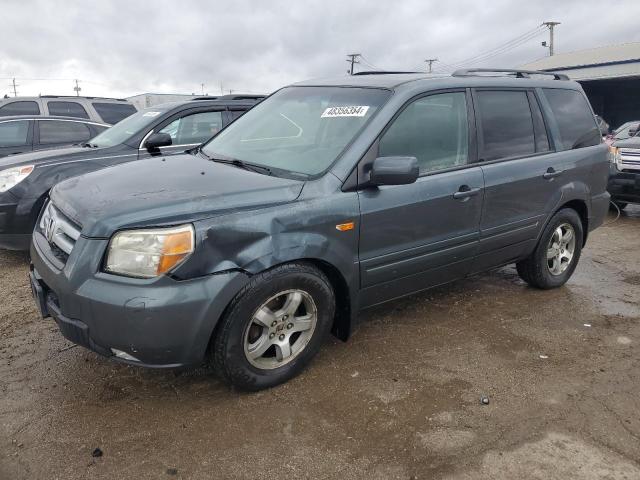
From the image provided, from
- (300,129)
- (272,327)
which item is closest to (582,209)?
(300,129)

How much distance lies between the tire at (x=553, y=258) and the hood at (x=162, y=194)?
2532 mm

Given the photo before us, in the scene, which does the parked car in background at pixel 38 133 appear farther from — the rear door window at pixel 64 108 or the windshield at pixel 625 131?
the windshield at pixel 625 131

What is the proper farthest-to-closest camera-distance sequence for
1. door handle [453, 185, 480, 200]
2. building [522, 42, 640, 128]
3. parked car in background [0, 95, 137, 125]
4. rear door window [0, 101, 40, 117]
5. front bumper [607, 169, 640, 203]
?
building [522, 42, 640, 128], parked car in background [0, 95, 137, 125], rear door window [0, 101, 40, 117], front bumper [607, 169, 640, 203], door handle [453, 185, 480, 200]

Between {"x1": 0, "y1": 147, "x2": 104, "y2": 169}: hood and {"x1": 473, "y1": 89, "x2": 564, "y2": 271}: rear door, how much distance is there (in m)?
3.97

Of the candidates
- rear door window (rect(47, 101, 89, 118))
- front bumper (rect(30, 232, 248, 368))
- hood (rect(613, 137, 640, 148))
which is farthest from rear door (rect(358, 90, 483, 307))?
rear door window (rect(47, 101, 89, 118))

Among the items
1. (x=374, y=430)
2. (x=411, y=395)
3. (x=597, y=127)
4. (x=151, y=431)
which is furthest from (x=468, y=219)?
(x=151, y=431)

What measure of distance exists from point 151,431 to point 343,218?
151 centimetres

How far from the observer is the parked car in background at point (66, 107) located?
10336 mm

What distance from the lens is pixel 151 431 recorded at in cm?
266

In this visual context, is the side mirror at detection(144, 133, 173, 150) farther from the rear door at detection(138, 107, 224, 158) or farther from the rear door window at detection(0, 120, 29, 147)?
the rear door window at detection(0, 120, 29, 147)

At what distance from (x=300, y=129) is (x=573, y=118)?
101 inches

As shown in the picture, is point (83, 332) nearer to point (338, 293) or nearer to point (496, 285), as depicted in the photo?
point (338, 293)

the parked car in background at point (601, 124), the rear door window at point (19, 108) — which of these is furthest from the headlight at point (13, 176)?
the rear door window at point (19, 108)

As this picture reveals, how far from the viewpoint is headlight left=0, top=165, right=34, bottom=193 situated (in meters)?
5.02
